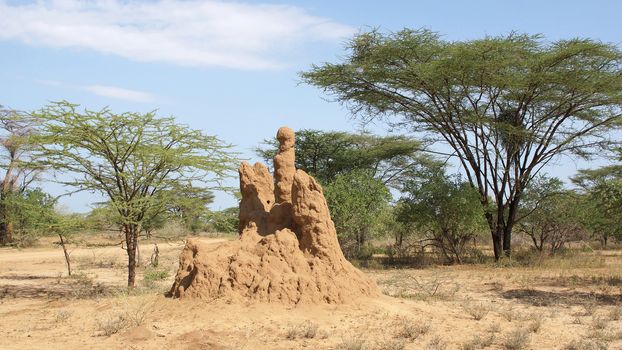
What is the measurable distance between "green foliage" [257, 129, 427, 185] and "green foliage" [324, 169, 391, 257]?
2.53 metres

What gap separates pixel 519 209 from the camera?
24.3m

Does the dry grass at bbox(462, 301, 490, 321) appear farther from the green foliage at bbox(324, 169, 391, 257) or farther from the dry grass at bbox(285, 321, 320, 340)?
the green foliage at bbox(324, 169, 391, 257)

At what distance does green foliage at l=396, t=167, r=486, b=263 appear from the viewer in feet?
66.1

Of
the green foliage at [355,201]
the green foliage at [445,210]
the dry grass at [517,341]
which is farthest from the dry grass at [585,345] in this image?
the green foliage at [355,201]

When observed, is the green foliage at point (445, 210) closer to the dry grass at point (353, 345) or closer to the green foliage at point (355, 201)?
the green foliage at point (355, 201)

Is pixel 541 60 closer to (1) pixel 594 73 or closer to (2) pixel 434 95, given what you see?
(1) pixel 594 73

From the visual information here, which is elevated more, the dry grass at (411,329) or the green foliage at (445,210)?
the green foliage at (445,210)

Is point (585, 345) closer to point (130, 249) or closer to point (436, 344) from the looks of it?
point (436, 344)

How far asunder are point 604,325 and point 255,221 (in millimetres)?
5872

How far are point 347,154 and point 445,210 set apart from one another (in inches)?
267

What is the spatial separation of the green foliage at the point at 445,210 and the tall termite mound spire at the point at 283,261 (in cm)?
1051

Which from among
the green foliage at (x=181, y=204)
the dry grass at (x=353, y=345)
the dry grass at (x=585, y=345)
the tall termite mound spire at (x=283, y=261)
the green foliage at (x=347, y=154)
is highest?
the green foliage at (x=347, y=154)

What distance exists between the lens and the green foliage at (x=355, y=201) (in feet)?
68.5

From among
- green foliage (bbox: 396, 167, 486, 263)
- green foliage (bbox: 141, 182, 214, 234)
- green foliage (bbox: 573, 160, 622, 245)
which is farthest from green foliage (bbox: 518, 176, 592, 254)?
green foliage (bbox: 141, 182, 214, 234)
